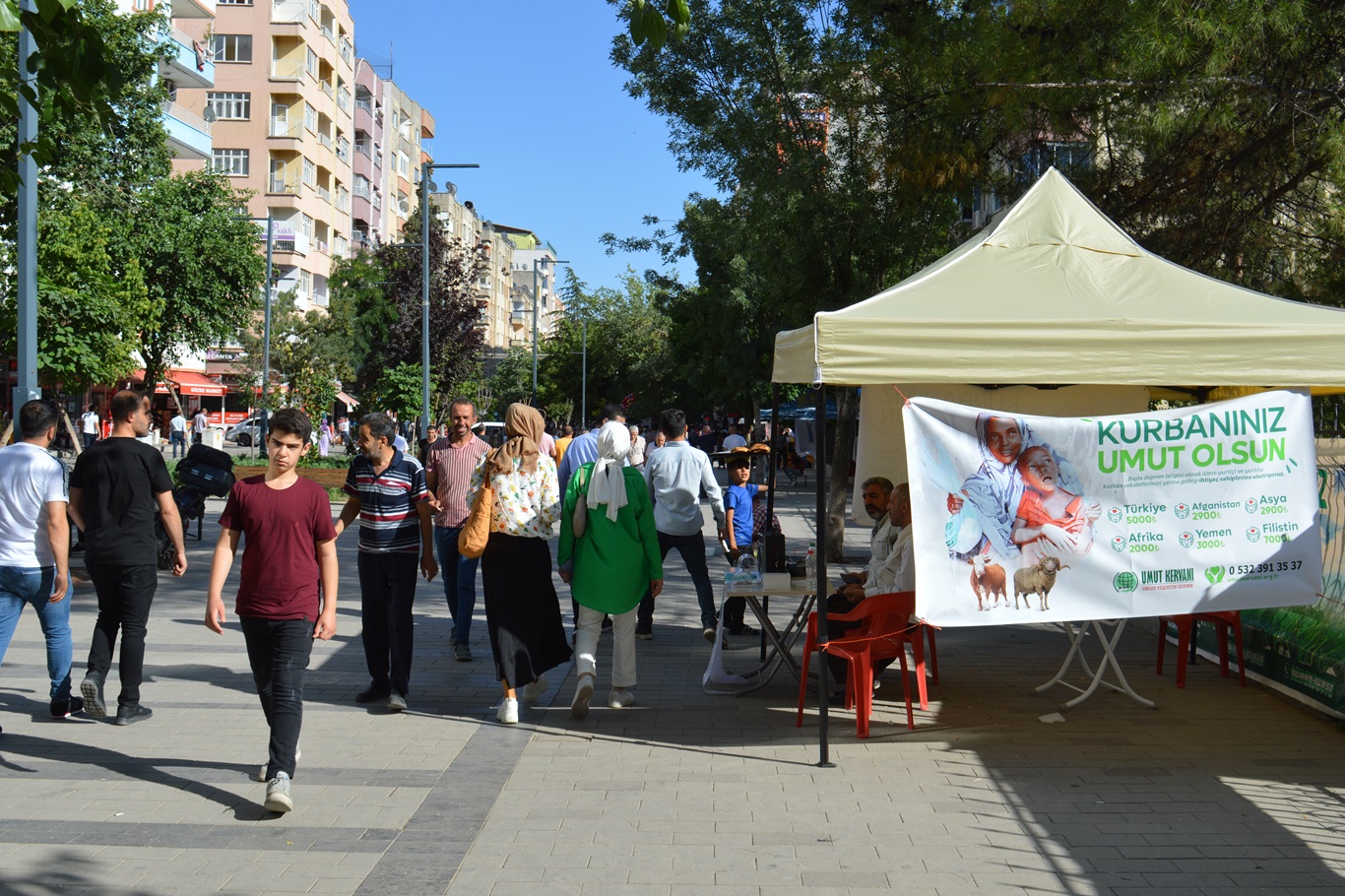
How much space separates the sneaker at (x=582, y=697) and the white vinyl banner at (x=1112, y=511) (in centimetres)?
214

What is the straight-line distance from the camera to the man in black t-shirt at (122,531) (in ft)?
23.3

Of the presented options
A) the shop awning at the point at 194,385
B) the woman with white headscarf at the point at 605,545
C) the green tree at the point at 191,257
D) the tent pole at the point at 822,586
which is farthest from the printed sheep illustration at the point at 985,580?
the shop awning at the point at 194,385

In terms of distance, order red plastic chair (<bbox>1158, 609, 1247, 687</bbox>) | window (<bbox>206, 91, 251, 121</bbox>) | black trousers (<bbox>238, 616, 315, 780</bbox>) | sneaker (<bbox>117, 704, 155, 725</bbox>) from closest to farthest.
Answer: black trousers (<bbox>238, 616, 315, 780</bbox>), sneaker (<bbox>117, 704, 155, 725</bbox>), red plastic chair (<bbox>1158, 609, 1247, 687</bbox>), window (<bbox>206, 91, 251, 121</bbox>)

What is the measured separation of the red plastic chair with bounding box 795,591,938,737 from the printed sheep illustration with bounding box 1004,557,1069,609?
92 cm

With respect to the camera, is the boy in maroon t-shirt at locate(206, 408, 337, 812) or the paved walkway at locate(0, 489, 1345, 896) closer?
the paved walkway at locate(0, 489, 1345, 896)

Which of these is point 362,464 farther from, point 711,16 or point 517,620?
point 711,16

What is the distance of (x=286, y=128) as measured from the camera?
59.3m

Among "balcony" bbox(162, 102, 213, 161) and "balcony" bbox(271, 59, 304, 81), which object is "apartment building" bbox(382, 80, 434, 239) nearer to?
"balcony" bbox(271, 59, 304, 81)

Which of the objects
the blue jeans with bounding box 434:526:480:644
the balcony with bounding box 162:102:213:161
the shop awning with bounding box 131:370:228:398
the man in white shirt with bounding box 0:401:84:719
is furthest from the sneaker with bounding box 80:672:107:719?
the shop awning with bounding box 131:370:228:398

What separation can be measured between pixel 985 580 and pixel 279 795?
3563mm

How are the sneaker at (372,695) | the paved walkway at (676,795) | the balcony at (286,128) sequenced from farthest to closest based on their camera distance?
1. the balcony at (286,128)
2. the sneaker at (372,695)
3. the paved walkway at (676,795)

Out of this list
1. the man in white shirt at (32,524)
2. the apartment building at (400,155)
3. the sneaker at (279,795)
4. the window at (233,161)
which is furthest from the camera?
the apartment building at (400,155)

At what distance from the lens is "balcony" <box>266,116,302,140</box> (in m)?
59.2

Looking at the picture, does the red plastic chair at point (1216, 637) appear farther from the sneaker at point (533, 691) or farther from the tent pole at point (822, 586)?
the sneaker at point (533, 691)
